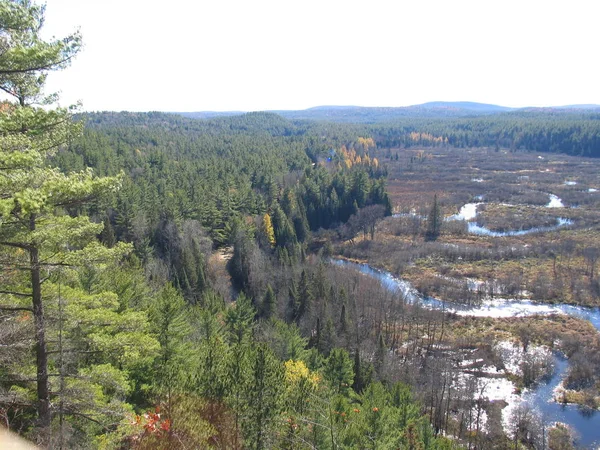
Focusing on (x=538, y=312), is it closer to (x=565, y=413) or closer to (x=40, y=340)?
(x=565, y=413)

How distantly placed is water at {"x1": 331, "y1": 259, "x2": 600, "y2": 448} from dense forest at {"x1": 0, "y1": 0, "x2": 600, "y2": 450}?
268cm

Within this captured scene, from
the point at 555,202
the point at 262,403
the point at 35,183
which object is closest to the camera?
the point at 35,183

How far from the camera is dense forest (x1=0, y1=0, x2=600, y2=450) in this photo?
888cm

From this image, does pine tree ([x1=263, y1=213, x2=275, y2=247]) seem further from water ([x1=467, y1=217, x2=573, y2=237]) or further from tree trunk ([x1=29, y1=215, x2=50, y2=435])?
tree trunk ([x1=29, y1=215, x2=50, y2=435])

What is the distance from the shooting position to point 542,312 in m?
54.7

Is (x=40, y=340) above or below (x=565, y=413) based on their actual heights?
above

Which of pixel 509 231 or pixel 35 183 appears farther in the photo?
pixel 509 231

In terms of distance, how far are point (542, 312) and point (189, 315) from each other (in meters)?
45.4

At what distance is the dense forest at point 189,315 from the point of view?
8883 millimetres

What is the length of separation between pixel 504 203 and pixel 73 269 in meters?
114

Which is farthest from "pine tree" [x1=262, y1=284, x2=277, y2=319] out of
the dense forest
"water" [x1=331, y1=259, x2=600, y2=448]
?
"water" [x1=331, y1=259, x2=600, y2=448]

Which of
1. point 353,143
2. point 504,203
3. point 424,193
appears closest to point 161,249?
point 424,193

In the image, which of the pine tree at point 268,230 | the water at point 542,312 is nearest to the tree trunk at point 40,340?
the water at point 542,312

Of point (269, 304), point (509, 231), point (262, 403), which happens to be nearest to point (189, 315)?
point (262, 403)
